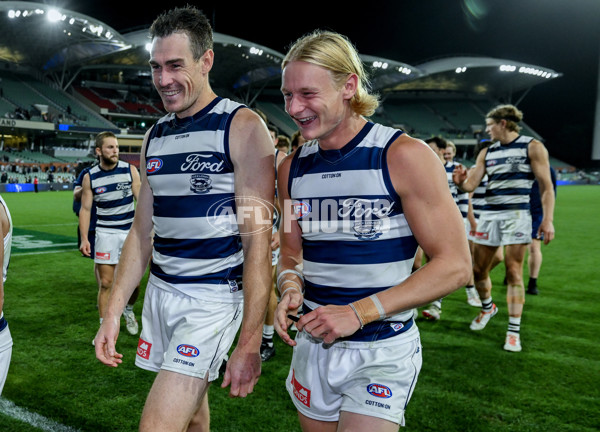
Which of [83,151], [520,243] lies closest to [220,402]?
[520,243]

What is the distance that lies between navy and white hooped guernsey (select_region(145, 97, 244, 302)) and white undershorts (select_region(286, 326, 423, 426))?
55cm

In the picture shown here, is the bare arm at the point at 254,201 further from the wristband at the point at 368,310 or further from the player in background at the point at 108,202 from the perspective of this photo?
the player in background at the point at 108,202

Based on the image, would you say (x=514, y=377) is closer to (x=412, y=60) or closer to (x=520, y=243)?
(x=520, y=243)

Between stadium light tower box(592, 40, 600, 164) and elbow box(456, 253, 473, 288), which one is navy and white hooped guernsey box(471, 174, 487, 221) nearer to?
elbow box(456, 253, 473, 288)

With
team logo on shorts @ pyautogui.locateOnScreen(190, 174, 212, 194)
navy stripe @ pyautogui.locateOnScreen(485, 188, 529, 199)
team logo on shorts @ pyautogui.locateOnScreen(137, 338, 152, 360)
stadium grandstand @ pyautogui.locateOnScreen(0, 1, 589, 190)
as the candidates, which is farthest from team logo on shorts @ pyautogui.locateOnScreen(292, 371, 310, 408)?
stadium grandstand @ pyautogui.locateOnScreen(0, 1, 589, 190)

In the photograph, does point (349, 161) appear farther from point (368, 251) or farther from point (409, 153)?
point (368, 251)

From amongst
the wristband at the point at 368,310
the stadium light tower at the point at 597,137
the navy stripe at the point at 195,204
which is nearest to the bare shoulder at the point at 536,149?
the navy stripe at the point at 195,204

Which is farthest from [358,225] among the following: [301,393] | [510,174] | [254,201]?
[510,174]

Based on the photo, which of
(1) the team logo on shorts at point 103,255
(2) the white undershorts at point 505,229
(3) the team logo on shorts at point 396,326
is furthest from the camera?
(1) the team logo on shorts at point 103,255

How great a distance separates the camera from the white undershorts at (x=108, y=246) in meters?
5.70

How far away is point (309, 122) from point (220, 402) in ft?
Answer: 8.89

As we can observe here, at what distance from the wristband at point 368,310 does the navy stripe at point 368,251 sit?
0.60ft

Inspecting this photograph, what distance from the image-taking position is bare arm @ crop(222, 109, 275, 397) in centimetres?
199

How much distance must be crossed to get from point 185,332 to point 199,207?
0.54m
